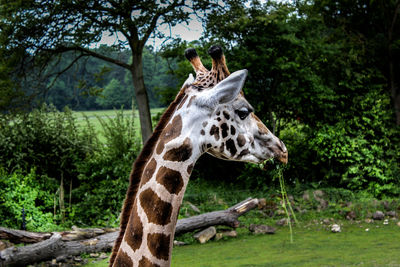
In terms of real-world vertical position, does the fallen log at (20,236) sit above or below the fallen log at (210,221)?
above

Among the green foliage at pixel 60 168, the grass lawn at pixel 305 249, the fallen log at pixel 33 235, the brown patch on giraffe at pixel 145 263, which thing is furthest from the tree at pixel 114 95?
the brown patch on giraffe at pixel 145 263

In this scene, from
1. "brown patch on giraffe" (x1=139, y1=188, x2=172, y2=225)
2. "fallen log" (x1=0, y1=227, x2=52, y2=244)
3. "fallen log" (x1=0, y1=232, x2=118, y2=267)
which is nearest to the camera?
"brown patch on giraffe" (x1=139, y1=188, x2=172, y2=225)

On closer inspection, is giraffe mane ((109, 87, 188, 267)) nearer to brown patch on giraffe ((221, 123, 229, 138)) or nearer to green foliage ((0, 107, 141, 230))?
brown patch on giraffe ((221, 123, 229, 138))

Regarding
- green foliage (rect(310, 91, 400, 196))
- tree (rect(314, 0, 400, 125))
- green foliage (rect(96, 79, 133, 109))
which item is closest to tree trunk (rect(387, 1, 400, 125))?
tree (rect(314, 0, 400, 125))

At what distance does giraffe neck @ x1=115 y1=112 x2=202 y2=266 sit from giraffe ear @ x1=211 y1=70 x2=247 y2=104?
0.22m

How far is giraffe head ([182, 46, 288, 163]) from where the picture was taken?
6.24ft

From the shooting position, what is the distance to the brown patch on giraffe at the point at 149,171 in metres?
1.91

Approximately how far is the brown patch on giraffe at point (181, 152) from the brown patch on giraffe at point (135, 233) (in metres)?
0.31

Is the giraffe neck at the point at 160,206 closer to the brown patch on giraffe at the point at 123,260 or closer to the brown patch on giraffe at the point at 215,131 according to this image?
the brown patch on giraffe at the point at 123,260

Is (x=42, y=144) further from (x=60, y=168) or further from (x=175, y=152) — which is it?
(x=175, y=152)

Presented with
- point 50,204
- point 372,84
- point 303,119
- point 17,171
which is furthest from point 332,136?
point 17,171

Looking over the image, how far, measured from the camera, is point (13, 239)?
5.71 meters

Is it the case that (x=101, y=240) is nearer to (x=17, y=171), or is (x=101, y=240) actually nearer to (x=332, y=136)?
(x=17, y=171)

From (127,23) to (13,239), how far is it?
5.16 metres
